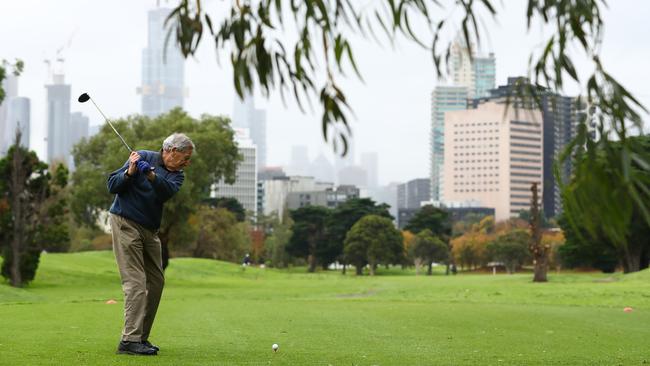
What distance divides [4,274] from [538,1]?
1347 inches

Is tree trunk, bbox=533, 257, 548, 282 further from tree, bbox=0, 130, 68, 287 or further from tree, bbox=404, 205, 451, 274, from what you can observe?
tree, bbox=404, 205, 451, 274

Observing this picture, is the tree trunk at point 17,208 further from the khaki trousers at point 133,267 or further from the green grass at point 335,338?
the khaki trousers at point 133,267

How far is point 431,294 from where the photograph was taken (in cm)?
3744

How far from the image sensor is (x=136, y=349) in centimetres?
942

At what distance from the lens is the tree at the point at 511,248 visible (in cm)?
9288

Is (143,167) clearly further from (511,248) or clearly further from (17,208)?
(511,248)

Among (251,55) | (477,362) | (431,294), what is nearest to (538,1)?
(251,55)

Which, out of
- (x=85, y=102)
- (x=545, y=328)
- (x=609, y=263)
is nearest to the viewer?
(x=85, y=102)

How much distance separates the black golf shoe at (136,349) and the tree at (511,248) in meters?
85.3

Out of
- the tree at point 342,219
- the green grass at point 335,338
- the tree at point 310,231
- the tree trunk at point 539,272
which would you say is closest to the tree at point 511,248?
the tree at point 342,219

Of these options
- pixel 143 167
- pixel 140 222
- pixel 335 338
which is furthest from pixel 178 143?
pixel 335 338

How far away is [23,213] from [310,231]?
70798 mm

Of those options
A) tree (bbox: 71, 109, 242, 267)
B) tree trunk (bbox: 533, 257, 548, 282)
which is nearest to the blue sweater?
tree (bbox: 71, 109, 242, 267)

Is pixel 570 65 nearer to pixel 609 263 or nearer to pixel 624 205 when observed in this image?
pixel 624 205
